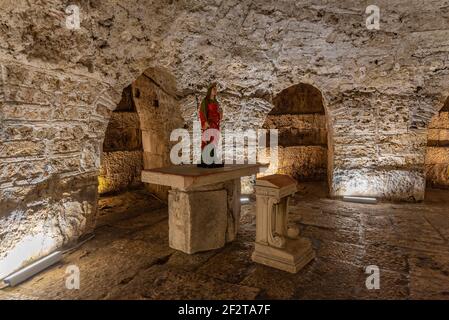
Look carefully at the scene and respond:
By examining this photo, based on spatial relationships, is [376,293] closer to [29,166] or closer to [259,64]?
[29,166]

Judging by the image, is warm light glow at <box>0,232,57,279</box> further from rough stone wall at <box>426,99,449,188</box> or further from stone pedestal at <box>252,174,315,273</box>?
rough stone wall at <box>426,99,449,188</box>

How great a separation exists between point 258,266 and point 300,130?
17.8 ft

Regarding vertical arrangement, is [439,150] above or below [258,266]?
above

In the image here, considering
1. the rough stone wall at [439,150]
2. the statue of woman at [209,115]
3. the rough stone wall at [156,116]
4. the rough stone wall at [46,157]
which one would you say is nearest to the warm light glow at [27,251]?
the rough stone wall at [46,157]

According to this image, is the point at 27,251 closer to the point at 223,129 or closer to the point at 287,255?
the point at 287,255

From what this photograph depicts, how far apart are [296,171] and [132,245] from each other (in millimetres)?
5286

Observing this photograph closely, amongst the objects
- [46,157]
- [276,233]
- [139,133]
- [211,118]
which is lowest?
[276,233]

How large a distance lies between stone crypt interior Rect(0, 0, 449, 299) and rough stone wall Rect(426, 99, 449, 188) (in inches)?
1.2

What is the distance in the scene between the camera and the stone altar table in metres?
3.46

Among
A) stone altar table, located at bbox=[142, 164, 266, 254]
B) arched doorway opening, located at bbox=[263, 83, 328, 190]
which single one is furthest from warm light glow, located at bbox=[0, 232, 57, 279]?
arched doorway opening, located at bbox=[263, 83, 328, 190]

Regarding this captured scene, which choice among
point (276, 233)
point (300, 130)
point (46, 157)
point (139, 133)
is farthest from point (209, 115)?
point (300, 130)

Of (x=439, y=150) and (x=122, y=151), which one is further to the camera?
(x=439, y=150)

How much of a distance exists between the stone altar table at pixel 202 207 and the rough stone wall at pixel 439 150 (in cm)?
575

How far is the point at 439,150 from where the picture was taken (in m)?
7.30
